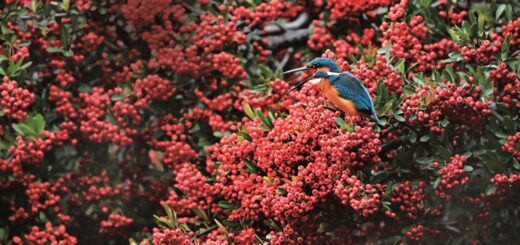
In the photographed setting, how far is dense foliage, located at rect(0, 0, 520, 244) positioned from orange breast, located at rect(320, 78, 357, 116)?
0.09 meters

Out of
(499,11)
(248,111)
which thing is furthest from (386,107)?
(499,11)

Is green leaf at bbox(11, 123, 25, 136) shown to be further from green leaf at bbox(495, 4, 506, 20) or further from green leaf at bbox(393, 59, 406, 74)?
green leaf at bbox(495, 4, 506, 20)

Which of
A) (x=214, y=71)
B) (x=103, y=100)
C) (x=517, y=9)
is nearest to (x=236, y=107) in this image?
(x=214, y=71)

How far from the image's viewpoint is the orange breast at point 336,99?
219 inches

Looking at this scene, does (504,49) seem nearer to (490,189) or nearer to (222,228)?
(490,189)

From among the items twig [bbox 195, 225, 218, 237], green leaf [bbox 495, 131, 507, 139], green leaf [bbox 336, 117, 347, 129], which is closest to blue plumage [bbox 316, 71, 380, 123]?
green leaf [bbox 336, 117, 347, 129]

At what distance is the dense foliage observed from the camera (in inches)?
235

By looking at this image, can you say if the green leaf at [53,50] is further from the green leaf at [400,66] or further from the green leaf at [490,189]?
the green leaf at [490,189]

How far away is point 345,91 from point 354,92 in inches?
1.9

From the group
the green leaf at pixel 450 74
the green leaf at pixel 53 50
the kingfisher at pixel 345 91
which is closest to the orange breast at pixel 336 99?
the kingfisher at pixel 345 91

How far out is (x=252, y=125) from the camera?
253 inches

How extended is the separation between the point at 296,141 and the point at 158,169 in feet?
7.21

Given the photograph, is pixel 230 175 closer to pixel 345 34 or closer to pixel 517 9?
pixel 345 34

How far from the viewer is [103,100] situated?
7.39 m
